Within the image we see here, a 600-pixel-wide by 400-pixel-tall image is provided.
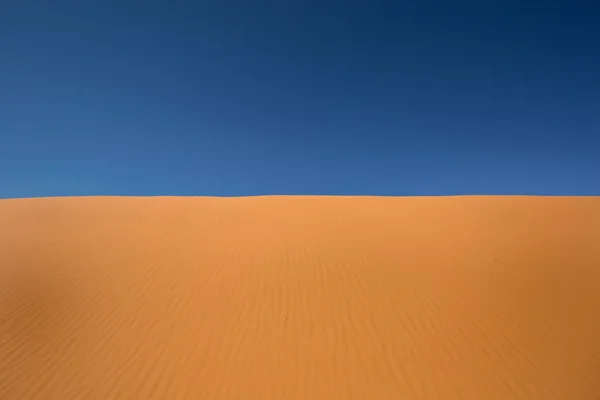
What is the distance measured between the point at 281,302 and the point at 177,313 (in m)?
2.19

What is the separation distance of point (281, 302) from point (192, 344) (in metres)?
2.20

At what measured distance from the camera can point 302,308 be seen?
7.58 metres

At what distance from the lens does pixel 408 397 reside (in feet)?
16.6

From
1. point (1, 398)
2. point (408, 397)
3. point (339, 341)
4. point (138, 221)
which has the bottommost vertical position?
point (1, 398)

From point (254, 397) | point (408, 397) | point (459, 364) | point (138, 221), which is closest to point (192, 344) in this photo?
point (254, 397)

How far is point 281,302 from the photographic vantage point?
25.8 feet

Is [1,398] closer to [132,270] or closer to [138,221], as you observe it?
[132,270]

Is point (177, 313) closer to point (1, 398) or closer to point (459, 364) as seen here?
point (1, 398)

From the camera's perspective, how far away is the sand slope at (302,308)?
213 inches

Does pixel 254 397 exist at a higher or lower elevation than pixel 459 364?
lower

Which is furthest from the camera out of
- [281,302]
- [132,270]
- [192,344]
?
[132,270]

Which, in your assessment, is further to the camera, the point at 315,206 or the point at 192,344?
the point at 315,206

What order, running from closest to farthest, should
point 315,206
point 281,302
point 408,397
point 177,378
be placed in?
1. point 408,397
2. point 177,378
3. point 281,302
4. point 315,206

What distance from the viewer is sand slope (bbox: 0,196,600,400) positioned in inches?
213
